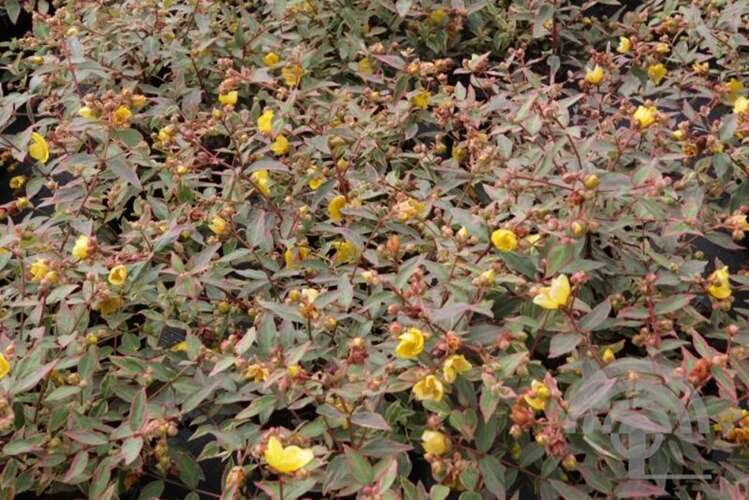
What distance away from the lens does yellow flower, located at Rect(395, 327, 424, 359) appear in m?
1.10

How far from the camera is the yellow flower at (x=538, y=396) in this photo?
1081 millimetres

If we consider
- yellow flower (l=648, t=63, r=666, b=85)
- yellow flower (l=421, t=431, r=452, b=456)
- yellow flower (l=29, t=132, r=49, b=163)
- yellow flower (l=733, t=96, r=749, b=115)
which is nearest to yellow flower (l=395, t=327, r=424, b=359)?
yellow flower (l=421, t=431, r=452, b=456)

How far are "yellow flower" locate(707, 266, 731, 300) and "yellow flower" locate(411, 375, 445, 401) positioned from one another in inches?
19.1

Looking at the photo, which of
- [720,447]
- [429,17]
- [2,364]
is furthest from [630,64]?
[2,364]

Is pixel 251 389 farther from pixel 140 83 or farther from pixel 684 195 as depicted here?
pixel 140 83

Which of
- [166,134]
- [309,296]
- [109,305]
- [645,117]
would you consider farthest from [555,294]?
[166,134]

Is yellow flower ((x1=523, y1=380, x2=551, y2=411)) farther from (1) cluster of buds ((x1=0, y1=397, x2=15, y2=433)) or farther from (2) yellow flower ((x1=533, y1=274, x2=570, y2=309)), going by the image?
(1) cluster of buds ((x1=0, y1=397, x2=15, y2=433))

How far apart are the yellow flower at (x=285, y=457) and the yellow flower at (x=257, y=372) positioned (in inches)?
7.2

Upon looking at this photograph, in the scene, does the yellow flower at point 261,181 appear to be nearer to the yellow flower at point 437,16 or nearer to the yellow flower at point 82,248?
the yellow flower at point 82,248

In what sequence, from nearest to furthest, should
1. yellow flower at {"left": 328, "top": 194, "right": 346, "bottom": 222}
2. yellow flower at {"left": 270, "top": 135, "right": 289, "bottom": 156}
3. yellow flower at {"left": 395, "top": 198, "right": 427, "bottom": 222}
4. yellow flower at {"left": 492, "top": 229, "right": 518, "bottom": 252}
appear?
yellow flower at {"left": 492, "top": 229, "right": 518, "bottom": 252}, yellow flower at {"left": 395, "top": 198, "right": 427, "bottom": 222}, yellow flower at {"left": 328, "top": 194, "right": 346, "bottom": 222}, yellow flower at {"left": 270, "top": 135, "right": 289, "bottom": 156}

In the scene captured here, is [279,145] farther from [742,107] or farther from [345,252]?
[742,107]

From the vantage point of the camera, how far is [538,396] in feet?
3.55

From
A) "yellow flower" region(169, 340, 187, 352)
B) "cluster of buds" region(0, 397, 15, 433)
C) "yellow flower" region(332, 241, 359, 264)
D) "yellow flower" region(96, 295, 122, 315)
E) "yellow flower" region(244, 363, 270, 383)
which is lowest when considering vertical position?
"yellow flower" region(169, 340, 187, 352)

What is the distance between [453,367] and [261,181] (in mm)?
689
